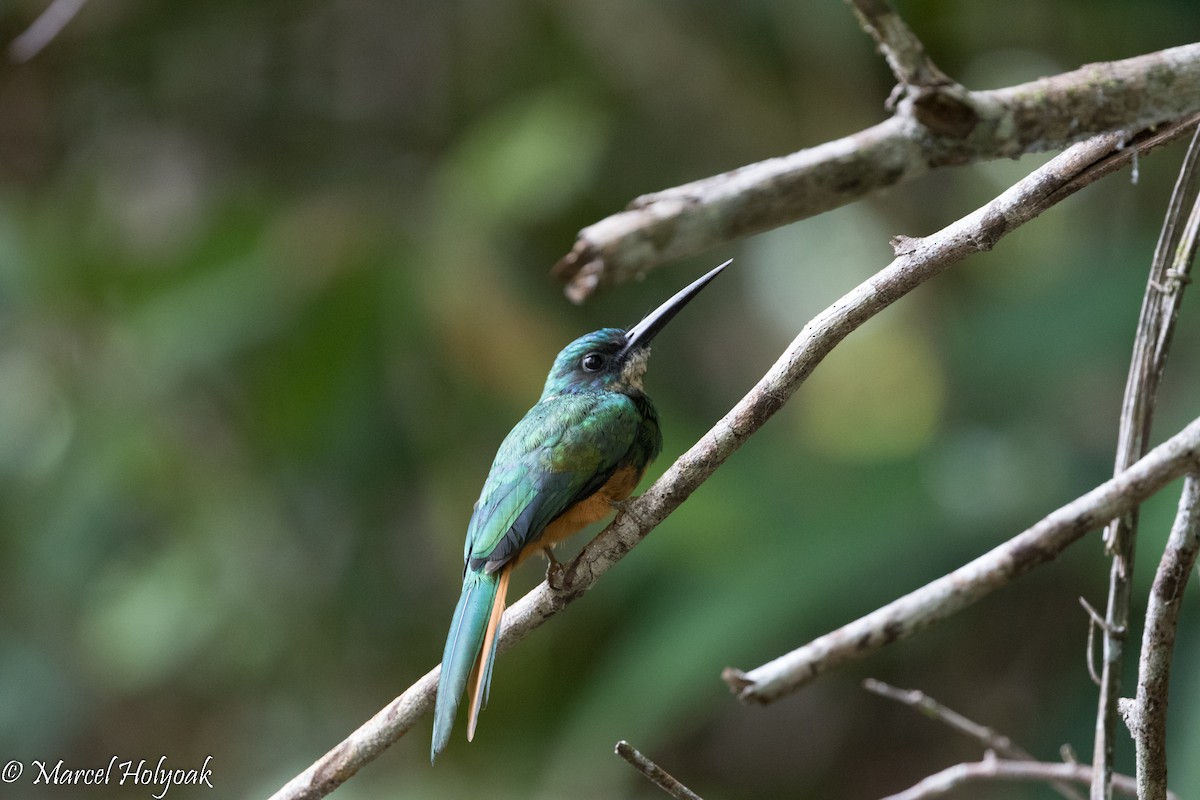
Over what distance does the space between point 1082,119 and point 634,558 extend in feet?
9.35

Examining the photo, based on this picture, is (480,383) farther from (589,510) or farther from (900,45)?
(900,45)

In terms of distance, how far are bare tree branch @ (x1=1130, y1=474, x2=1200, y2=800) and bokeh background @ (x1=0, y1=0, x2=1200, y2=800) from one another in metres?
1.95

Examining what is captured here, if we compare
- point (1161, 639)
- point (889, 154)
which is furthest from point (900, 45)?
point (1161, 639)

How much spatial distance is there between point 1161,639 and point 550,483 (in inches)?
51.9

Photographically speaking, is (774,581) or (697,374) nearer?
(774,581)

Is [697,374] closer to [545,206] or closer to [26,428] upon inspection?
[545,206]

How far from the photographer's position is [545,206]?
12.5 ft

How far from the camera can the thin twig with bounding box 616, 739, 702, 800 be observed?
1091 mm

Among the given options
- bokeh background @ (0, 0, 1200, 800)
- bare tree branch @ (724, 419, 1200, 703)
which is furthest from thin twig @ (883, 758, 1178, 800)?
bokeh background @ (0, 0, 1200, 800)

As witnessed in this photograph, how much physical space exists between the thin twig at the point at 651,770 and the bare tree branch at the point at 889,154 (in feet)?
1.92

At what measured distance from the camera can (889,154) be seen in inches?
26.5

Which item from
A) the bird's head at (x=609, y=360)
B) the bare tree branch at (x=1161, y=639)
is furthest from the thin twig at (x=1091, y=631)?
the bird's head at (x=609, y=360)

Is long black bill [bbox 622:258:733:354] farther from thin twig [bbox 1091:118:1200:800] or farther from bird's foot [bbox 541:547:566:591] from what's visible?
thin twig [bbox 1091:118:1200:800]

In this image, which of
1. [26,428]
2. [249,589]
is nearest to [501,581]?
[249,589]
